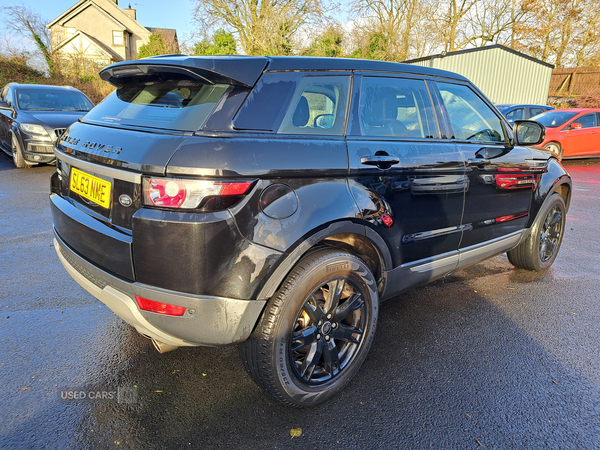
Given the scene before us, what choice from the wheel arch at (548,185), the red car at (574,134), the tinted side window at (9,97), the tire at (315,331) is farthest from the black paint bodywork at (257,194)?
the red car at (574,134)

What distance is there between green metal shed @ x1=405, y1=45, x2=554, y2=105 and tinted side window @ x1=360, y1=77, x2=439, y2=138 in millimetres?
23204

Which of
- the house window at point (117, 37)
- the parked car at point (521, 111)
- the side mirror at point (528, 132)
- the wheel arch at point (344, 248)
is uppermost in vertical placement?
the house window at point (117, 37)

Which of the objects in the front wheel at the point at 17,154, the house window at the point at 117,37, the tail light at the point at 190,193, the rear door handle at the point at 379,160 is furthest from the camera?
the house window at the point at 117,37

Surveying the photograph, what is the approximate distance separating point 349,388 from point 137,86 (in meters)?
2.16

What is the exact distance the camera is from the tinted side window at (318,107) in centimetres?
216

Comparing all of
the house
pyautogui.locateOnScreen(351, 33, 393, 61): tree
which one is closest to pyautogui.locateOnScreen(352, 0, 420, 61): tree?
pyautogui.locateOnScreen(351, 33, 393, 61): tree

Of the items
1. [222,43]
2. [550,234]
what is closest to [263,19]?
[222,43]

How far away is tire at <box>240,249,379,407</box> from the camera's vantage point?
203cm

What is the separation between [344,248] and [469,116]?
1.65 metres

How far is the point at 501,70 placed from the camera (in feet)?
80.8

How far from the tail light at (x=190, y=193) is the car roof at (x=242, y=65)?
571 millimetres

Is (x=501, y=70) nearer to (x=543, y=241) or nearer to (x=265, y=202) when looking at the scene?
(x=543, y=241)

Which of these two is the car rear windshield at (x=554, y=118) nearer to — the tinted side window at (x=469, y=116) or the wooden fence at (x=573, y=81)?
the tinted side window at (x=469, y=116)

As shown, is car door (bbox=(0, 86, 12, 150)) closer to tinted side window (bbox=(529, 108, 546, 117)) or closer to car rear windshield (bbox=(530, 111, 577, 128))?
car rear windshield (bbox=(530, 111, 577, 128))
